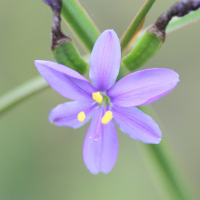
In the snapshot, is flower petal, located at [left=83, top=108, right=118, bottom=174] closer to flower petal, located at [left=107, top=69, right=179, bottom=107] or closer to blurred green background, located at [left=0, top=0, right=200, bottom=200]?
flower petal, located at [left=107, top=69, right=179, bottom=107]

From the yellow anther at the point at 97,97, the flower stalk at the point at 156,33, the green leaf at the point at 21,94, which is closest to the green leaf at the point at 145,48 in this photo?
the flower stalk at the point at 156,33

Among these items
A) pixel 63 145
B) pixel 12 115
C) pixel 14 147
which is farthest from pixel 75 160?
pixel 12 115

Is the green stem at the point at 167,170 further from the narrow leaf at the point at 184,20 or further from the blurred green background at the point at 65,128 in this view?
the blurred green background at the point at 65,128

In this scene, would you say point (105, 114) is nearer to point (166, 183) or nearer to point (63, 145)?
point (166, 183)

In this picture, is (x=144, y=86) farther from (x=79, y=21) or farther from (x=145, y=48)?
(x=79, y=21)

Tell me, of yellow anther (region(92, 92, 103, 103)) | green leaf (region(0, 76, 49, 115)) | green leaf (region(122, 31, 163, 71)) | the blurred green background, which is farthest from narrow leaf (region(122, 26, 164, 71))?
the blurred green background

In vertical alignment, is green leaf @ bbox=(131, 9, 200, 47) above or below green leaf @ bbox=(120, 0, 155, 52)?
below
